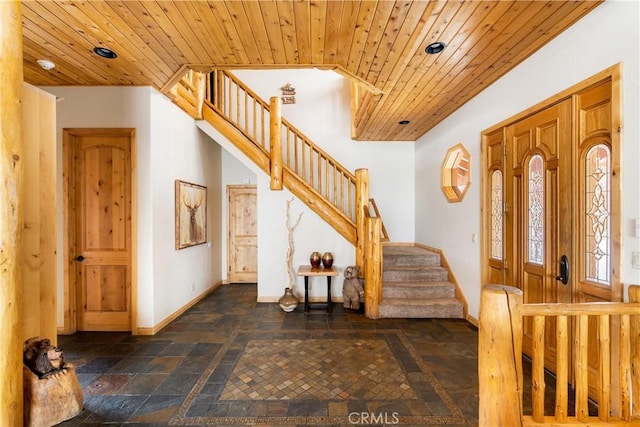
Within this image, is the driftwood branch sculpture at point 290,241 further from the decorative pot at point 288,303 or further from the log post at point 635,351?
the log post at point 635,351

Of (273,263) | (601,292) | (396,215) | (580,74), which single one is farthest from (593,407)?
(396,215)

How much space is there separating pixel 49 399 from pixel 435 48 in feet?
13.6

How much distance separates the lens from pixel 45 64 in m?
3.05

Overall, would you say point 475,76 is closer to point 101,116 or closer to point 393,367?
point 393,367

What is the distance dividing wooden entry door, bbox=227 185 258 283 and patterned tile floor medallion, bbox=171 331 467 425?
9.77 feet

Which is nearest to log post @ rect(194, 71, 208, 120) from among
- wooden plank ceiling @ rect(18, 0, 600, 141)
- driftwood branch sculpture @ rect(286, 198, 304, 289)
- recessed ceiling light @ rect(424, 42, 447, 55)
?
wooden plank ceiling @ rect(18, 0, 600, 141)

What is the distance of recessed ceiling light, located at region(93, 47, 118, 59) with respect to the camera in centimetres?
277

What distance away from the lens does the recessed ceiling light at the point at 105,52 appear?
2.77 m

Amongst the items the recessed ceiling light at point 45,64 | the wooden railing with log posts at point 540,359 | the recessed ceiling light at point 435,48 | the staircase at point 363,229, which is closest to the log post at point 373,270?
the staircase at point 363,229

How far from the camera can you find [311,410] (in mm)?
2207

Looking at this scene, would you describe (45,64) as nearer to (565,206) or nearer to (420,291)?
(565,206)

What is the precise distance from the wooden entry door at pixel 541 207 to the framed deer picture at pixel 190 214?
4.33m

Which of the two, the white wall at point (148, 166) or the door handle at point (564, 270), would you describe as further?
the white wall at point (148, 166)

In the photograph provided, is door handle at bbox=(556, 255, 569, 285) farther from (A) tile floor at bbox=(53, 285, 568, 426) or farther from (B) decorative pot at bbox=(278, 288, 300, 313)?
(B) decorative pot at bbox=(278, 288, 300, 313)
